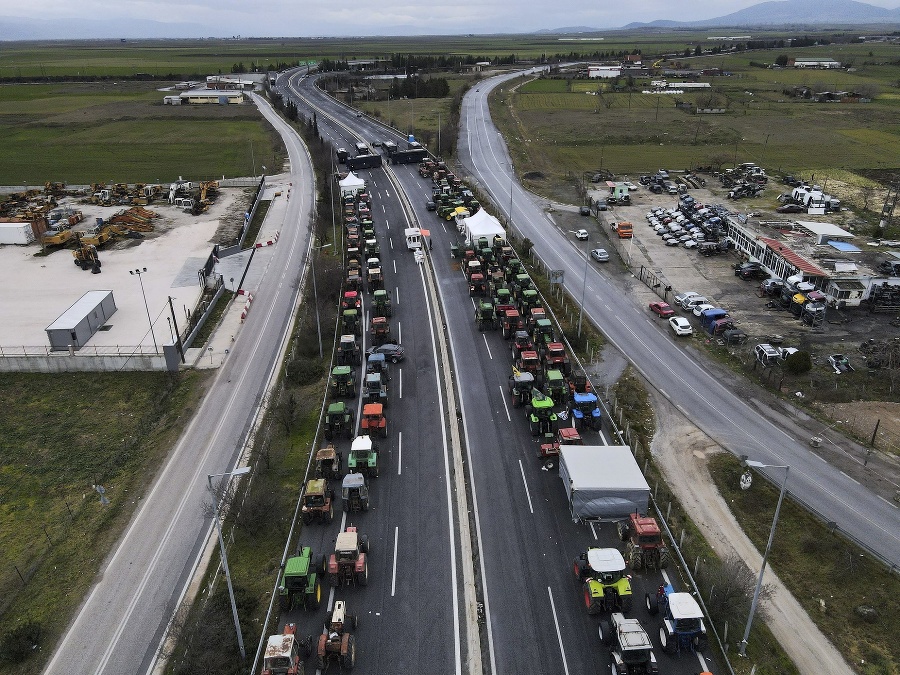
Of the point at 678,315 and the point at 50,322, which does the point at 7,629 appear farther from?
the point at 678,315

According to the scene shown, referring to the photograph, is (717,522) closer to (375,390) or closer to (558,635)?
(558,635)

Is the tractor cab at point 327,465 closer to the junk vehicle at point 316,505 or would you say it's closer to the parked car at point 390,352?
the junk vehicle at point 316,505

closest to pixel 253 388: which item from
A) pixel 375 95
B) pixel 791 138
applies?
pixel 791 138

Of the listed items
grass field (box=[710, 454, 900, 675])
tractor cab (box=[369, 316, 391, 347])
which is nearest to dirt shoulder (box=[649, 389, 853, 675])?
grass field (box=[710, 454, 900, 675])

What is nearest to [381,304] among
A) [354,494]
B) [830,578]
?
[354,494]

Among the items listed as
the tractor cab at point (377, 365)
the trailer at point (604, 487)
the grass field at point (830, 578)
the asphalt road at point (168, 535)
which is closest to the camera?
the grass field at point (830, 578)

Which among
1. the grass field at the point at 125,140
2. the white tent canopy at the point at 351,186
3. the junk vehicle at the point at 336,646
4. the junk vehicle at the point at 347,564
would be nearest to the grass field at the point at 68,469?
the junk vehicle at the point at 347,564

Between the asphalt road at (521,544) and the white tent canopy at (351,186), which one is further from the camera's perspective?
the white tent canopy at (351,186)
